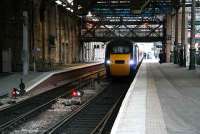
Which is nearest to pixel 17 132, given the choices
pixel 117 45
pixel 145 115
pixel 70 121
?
pixel 70 121

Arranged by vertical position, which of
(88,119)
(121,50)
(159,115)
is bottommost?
(88,119)

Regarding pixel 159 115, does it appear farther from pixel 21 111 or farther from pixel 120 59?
pixel 120 59

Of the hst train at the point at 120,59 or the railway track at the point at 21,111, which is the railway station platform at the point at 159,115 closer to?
the railway track at the point at 21,111

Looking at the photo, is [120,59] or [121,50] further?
[121,50]

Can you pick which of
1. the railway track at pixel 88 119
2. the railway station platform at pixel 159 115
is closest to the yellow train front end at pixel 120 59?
the railway track at pixel 88 119

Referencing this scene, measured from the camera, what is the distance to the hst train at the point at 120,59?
120 ft

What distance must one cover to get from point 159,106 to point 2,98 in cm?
1122

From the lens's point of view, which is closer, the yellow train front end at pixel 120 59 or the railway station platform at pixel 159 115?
the railway station platform at pixel 159 115

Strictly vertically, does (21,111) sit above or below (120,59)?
below

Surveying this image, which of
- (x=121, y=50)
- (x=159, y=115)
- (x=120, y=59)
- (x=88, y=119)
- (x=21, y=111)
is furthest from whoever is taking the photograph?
(x=121, y=50)

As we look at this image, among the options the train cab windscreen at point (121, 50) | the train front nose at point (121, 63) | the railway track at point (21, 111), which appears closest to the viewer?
the railway track at point (21, 111)

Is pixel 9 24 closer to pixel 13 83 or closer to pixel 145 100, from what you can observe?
pixel 13 83

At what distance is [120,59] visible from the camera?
36500 millimetres

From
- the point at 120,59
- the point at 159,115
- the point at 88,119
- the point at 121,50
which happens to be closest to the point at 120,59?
the point at 120,59
